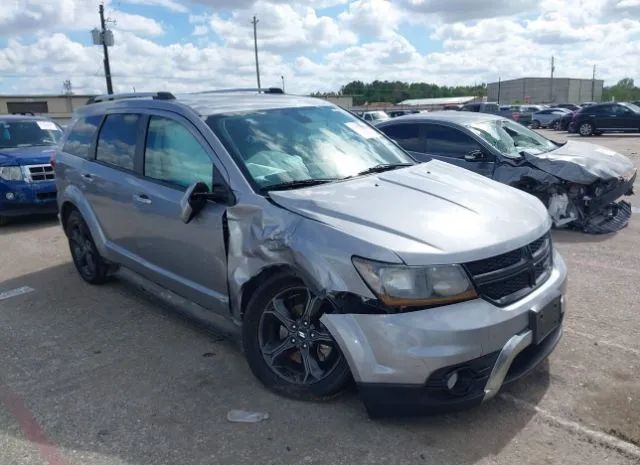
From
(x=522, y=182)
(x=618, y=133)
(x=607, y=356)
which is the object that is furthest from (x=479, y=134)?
(x=618, y=133)

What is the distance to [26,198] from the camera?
8.92 m

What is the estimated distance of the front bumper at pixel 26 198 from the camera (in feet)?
29.0

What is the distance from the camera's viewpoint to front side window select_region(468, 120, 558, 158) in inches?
308

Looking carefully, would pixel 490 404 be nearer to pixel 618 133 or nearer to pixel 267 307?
pixel 267 307

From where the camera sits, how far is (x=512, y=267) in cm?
308

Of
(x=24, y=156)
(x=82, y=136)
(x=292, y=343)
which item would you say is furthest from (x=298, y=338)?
(x=24, y=156)

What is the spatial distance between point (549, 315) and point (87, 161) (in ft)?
14.1

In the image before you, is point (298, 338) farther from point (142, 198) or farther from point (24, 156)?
point (24, 156)

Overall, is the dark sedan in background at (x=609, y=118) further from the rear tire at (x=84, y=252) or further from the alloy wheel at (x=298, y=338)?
the alloy wheel at (x=298, y=338)

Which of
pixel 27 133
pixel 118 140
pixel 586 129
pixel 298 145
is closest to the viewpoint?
pixel 298 145

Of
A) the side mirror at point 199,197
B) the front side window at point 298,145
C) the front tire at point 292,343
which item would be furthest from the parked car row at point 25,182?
the front tire at point 292,343

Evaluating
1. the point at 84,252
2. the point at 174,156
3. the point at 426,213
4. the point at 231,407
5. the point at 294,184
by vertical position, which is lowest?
the point at 231,407

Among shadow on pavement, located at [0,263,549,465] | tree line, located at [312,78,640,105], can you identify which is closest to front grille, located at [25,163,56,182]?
shadow on pavement, located at [0,263,549,465]

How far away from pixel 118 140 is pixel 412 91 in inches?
4395
